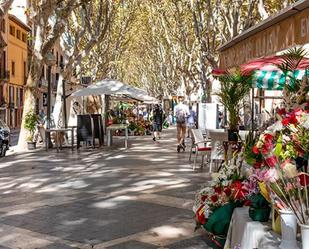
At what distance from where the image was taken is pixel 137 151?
1866 centimetres

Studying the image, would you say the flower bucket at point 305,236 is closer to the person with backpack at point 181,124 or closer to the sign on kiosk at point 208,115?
the person with backpack at point 181,124

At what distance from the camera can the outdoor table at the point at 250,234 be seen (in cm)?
399

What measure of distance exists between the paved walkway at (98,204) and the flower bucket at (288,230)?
2.45 meters

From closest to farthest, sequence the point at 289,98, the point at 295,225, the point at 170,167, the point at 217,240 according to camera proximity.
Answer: the point at 295,225 → the point at 289,98 → the point at 217,240 → the point at 170,167

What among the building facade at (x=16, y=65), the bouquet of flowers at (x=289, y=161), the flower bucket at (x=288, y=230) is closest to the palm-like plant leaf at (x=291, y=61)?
the bouquet of flowers at (x=289, y=161)

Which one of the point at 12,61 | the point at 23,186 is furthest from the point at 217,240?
the point at 12,61

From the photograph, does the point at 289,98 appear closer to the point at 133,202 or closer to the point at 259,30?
the point at 259,30

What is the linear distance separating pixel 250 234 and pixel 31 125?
1541 centimetres

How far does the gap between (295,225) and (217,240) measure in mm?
2114

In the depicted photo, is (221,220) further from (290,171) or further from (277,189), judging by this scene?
(290,171)

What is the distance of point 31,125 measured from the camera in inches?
742

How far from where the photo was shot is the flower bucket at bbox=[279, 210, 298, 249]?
377 centimetres

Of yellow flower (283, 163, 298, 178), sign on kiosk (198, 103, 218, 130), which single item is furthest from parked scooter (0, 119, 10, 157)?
yellow flower (283, 163, 298, 178)

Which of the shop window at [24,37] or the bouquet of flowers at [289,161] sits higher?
the shop window at [24,37]
